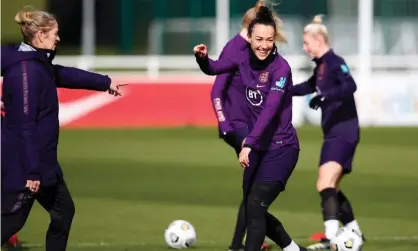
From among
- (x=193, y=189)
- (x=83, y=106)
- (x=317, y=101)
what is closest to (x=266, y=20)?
(x=317, y=101)

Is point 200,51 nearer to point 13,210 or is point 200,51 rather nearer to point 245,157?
point 245,157

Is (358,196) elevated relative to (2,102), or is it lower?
lower

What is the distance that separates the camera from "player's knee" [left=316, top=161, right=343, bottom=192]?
34.0 feet

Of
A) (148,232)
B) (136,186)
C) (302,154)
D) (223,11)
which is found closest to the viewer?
(148,232)

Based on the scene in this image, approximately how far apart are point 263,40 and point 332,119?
230cm

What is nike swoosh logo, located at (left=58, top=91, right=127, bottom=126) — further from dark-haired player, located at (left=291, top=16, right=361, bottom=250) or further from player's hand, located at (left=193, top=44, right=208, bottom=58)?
player's hand, located at (left=193, top=44, right=208, bottom=58)

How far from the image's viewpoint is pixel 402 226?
453 inches

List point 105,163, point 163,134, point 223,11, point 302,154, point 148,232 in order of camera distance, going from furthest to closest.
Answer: point 223,11 → point 163,134 → point 302,154 → point 105,163 → point 148,232

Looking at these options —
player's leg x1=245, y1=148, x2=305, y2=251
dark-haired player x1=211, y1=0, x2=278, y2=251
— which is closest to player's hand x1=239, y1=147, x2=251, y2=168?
player's leg x1=245, y1=148, x2=305, y2=251

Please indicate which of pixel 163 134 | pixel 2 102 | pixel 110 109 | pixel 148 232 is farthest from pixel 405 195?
pixel 110 109

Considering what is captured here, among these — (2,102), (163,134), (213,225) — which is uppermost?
(2,102)

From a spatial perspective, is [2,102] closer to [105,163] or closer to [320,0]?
[105,163]

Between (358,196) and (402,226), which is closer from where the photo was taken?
(402,226)

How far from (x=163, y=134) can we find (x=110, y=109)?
1.89 m
